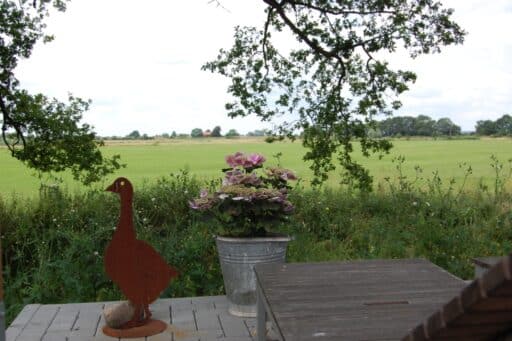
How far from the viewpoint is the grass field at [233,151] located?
24.8 ft

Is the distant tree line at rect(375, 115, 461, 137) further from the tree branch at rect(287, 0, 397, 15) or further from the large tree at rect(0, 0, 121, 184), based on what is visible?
the large tree at rect(0, 0, 121, 184)

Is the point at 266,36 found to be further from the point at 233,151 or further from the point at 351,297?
the point at 351,297

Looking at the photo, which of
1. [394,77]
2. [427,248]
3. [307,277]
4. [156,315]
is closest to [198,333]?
[156,315]

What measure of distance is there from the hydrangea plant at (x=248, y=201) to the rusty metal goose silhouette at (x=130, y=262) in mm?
674

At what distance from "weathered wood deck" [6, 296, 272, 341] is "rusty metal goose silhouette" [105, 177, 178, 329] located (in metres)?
0.33

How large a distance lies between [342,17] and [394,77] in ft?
3.43

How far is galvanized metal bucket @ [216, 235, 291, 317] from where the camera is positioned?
13.6 ft

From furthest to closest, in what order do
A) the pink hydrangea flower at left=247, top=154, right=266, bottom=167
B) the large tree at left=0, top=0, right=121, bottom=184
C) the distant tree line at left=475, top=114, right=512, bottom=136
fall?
the distant tree line at left=475, top=114, right=512, bottom=136
the large tree at left=0, top=0, right=121, bottom=184
the pink hydrangea flower at left=247, top=154, right=266, bottom=167

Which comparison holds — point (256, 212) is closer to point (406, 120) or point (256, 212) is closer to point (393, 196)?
point (393, 196)

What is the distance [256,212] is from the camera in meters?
4.15

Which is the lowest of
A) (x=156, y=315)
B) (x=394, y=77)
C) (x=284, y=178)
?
(x=156, y=315)

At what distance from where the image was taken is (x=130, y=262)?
12.0 feet

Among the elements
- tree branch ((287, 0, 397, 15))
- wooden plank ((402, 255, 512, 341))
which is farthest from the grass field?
wooden plank ((402, 255, 512, 341))

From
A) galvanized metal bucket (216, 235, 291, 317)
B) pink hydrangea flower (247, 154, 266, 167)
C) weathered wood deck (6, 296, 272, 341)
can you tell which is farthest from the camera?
pink hydrangea flower (247, 154, 266, 167)
